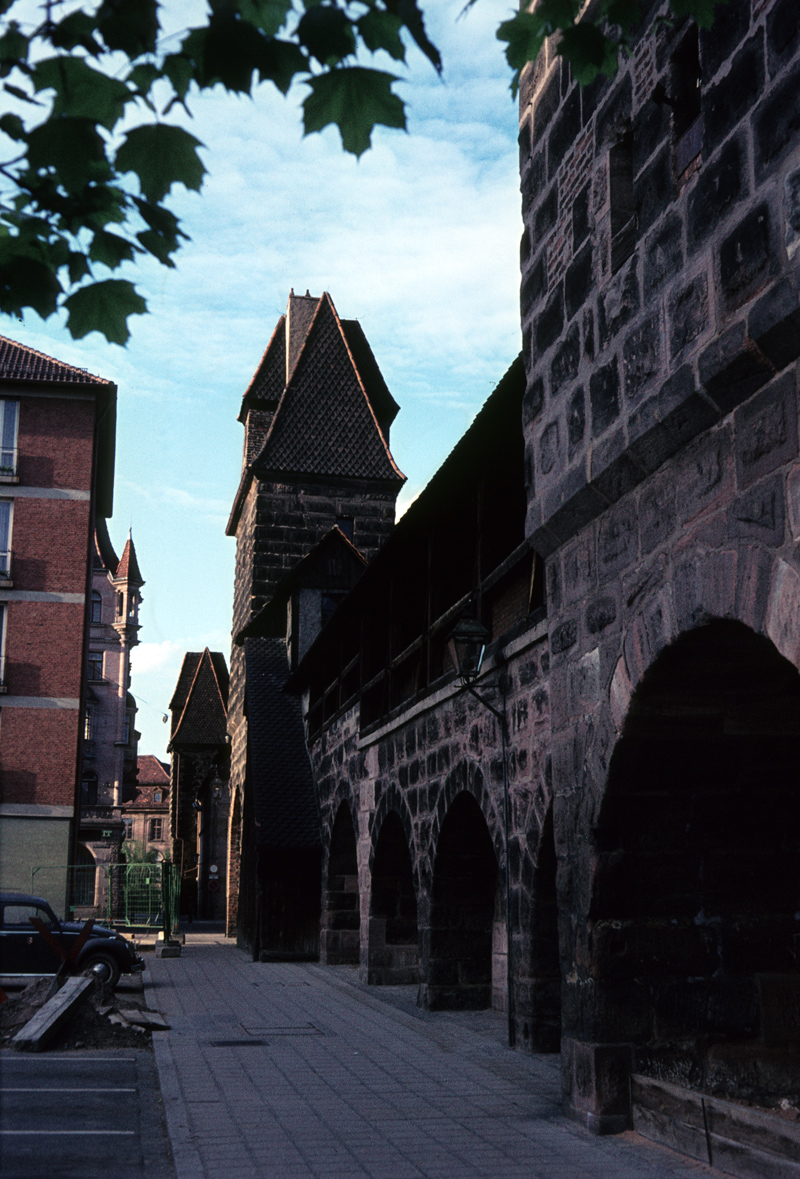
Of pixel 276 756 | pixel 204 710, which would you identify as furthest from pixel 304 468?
pixel 204 710

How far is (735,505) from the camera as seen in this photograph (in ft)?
14.3

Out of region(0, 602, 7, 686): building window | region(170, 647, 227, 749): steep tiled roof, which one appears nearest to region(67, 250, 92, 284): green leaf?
region(0, 602, 7, 686): building window

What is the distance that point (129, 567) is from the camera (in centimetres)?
6600

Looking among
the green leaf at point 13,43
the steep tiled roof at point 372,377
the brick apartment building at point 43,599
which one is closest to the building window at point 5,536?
the brick apartment building at point 43,599

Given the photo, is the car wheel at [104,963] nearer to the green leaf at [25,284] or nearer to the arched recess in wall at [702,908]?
the arched recess in wall at [702,908]

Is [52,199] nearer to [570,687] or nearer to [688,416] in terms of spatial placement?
[688,416]

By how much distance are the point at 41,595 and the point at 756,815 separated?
855 inches

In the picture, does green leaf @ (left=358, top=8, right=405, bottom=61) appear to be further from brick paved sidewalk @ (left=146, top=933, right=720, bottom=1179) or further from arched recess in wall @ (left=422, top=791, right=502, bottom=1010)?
arched recess in wall @ (left=422, top=791, right=502, bottom=1010)

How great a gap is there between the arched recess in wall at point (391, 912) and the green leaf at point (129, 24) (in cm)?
1198

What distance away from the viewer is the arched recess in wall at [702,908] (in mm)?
5617

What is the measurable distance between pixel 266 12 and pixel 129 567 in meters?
64.9

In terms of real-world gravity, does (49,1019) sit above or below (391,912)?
below

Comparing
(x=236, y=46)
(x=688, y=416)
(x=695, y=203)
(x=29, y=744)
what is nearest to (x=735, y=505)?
(x=688, y=416)

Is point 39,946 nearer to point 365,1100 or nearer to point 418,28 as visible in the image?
point 365,1100
